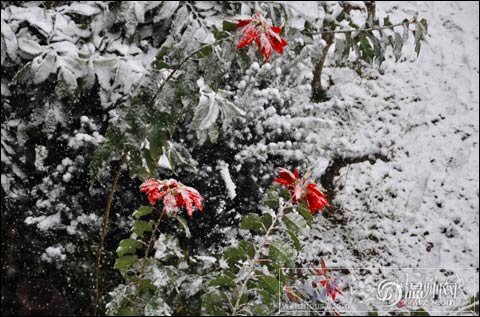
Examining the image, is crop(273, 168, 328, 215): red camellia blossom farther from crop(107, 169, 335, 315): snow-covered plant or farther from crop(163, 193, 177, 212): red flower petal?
crop(163, 193, 177, 212): red flower petal

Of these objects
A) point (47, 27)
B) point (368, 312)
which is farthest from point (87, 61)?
point (368, 312)

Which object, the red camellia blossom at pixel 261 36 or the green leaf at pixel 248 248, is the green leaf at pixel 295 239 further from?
the red camellia blossom at pixel 261 36

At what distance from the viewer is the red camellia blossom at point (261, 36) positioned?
90cm

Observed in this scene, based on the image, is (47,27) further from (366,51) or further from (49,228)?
(366,51)

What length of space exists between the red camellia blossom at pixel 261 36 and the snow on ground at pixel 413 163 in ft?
3.35

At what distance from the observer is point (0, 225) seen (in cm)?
178

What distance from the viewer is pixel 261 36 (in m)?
0.91

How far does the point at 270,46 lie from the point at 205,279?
2.56 ft

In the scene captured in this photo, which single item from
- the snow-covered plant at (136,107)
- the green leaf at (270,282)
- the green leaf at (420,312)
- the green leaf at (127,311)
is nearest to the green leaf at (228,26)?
the snow-covered plant at (136,107)

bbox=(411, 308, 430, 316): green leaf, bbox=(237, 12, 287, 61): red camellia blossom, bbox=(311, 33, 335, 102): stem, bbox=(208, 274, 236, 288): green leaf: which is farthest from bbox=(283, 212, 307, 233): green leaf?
bbox=(311, 33, 335, 102): stem

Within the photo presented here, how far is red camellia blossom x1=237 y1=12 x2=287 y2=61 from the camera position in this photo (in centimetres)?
90

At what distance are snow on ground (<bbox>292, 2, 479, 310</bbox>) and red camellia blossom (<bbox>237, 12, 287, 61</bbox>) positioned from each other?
102 centimetres

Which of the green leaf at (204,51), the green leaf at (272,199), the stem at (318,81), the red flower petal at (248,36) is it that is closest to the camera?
the red flower petal at (248,36)

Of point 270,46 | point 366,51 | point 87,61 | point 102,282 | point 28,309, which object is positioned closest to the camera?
point 270,46
